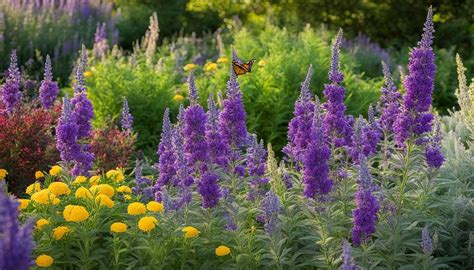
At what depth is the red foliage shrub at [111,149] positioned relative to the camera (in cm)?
634

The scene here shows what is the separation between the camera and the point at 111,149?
6.41 metres

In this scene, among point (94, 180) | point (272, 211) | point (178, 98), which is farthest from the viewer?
point (178, 98)

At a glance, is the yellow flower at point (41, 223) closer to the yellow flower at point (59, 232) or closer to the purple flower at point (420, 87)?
the yellow flower at point (59, 232)

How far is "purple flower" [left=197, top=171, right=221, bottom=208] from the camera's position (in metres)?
4.32

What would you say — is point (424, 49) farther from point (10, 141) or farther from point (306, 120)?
point (10, 141)

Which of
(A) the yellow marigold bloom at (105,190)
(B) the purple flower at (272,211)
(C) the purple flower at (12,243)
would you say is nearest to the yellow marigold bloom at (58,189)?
(A) the yellow marigold bloom at (105,190)

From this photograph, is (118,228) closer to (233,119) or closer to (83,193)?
→ (83,193)

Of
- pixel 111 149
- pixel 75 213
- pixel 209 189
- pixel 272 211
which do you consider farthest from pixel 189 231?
pixel 111 149

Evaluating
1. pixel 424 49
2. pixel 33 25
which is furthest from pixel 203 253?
pixel 33 25

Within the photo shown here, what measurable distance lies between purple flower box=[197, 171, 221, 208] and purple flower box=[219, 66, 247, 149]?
0.95 ft

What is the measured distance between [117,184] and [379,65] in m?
8.96

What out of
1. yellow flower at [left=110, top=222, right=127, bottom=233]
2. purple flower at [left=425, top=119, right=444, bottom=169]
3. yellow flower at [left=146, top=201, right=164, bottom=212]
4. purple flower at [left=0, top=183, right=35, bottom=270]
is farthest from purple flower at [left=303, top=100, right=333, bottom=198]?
purple flower at [left=0, top=183, right=35, bottom=270]

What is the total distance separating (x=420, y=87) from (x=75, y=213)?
7.07ft

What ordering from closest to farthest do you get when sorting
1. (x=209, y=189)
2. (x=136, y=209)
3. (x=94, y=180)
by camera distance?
(x=136, y=209)
(x=209, y=189)
(x=94, y=180)
